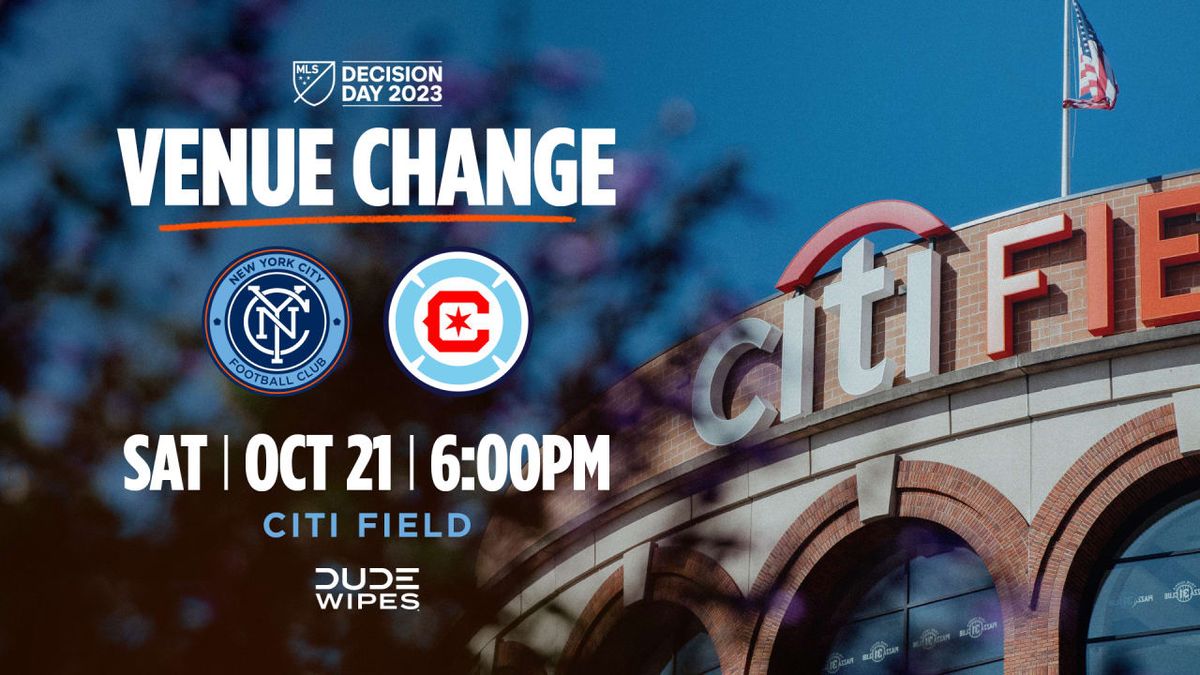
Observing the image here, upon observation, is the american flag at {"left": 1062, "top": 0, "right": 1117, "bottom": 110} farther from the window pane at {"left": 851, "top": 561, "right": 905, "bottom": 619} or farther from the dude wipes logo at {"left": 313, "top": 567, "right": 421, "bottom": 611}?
the dude wipes logo at {"left": 313, "top": 567, "right": 421, "bottom": 611}

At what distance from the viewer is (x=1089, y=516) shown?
17.7m

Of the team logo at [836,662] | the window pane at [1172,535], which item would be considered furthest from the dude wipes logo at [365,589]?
the team logo at [836,662]

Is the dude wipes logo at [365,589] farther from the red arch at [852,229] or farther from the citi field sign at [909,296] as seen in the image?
the red arch at [852,229]

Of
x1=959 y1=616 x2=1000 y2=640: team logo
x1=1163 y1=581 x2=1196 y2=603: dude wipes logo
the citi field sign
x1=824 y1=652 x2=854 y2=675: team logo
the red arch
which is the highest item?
the red arch

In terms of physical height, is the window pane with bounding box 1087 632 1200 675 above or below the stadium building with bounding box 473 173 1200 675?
below

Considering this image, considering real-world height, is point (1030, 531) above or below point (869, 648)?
above

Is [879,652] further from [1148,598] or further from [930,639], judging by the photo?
[1148,598]

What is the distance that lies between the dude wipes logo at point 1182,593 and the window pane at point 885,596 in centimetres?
340

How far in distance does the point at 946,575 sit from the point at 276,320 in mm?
10761

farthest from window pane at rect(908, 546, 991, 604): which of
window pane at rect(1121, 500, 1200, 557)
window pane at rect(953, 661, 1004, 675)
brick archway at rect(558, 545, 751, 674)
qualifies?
brick archway at rect(558, 545, 751, 674)

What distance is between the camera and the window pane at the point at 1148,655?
17.0 m

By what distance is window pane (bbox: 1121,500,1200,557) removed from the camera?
17359 mm

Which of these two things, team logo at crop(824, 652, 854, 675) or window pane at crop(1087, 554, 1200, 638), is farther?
team logo at crop(824, 652, 854, 675)

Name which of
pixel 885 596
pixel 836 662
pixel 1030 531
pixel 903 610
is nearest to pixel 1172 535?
pixel 1030 531
